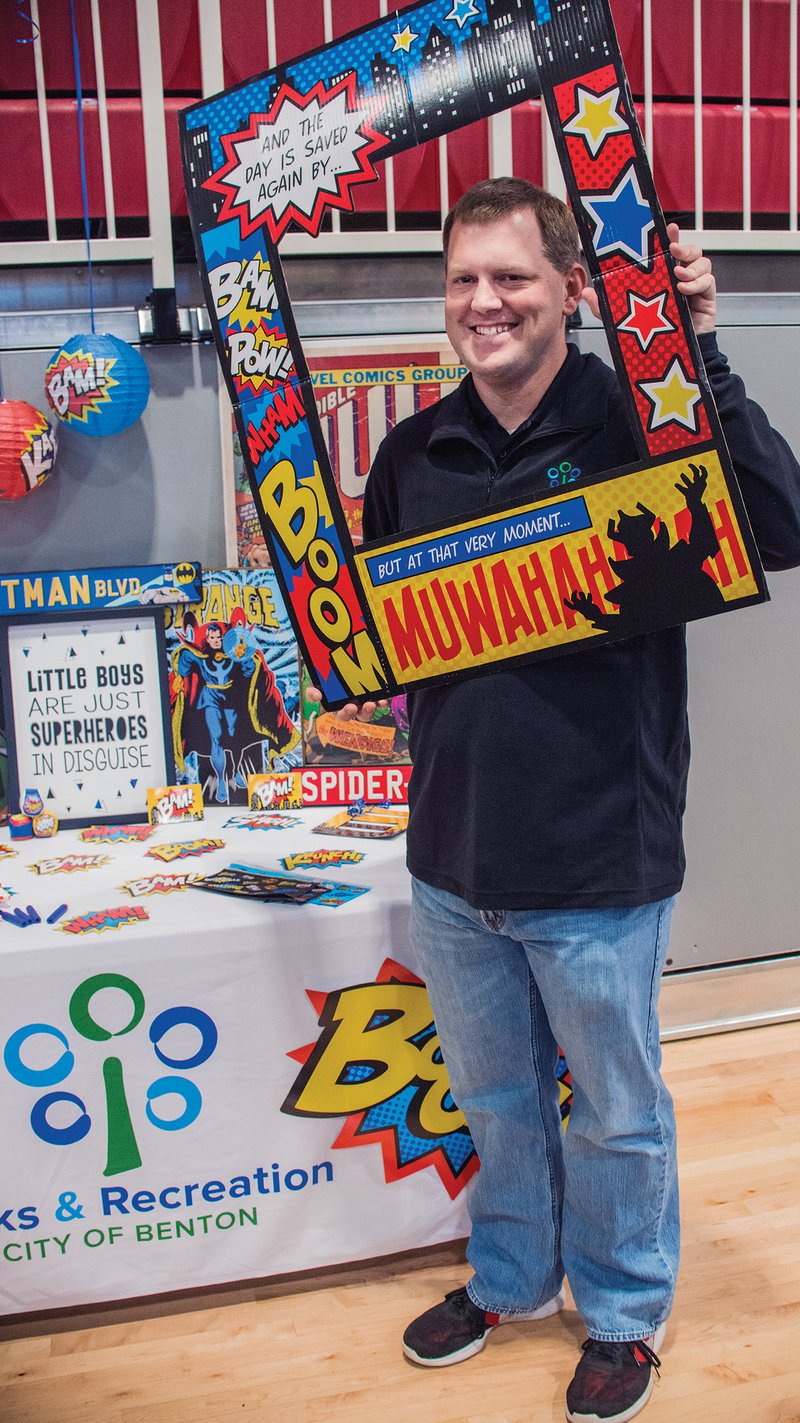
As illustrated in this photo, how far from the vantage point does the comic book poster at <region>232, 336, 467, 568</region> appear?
2041mm

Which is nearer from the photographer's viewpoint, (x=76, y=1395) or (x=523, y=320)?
(x=523, y=320)

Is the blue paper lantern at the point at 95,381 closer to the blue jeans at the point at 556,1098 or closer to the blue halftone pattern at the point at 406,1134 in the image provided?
the blue jeans at the point at 556,1098

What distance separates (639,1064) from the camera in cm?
131

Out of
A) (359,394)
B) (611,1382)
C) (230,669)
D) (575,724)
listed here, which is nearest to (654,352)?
(575,724)

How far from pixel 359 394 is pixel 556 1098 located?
134 centimetres

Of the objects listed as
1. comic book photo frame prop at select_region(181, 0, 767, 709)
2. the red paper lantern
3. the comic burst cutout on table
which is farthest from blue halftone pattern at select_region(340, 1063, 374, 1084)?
the red paper lantern

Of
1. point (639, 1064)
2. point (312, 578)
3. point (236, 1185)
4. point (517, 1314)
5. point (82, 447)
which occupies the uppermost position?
point (82, 447)

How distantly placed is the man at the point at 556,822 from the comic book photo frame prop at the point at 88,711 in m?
0.74

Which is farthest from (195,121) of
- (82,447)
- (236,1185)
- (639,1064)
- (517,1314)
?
(517,1314)

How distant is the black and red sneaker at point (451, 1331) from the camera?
1.48m

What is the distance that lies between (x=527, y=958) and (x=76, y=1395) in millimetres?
887

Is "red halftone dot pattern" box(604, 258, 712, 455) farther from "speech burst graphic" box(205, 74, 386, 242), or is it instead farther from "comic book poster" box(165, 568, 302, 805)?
"comic book poster" box(165, 568, 302, 805)

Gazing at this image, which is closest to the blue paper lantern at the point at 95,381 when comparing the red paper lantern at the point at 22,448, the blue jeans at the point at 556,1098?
the red paper lantern at the point at 22,448

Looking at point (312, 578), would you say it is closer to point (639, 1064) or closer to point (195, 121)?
point (195, 121)
